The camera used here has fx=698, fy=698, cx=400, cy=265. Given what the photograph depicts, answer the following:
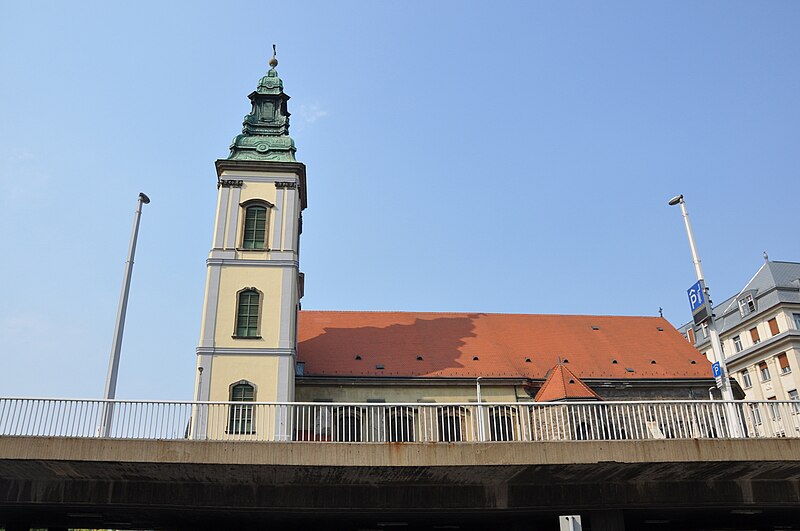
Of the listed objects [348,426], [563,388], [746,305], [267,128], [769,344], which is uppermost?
[267,128]

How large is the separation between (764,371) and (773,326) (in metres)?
3.51

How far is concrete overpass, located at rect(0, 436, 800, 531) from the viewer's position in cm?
1334

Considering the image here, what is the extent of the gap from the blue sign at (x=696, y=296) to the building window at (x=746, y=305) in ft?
120

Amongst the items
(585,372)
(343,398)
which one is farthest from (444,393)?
(585,372)

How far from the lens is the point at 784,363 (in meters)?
50.3

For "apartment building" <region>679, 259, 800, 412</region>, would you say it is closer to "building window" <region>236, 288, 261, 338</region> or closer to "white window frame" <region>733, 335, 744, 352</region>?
"white window frame" <region>733, 335, 744, 352</region>

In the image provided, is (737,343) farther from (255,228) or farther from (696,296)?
(255,228)

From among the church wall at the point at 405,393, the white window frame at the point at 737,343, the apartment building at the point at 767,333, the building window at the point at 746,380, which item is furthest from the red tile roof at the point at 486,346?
the white window frame at the point at 737,343

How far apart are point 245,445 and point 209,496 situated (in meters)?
2.44

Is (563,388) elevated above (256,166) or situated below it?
below

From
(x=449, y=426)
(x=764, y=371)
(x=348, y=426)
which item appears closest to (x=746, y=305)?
(x=764, y=371)

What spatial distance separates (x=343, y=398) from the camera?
34.8 meters

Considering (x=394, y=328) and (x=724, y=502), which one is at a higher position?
(x=394, y=328)

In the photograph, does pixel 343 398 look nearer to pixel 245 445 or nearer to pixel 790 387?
pixel 245 445
